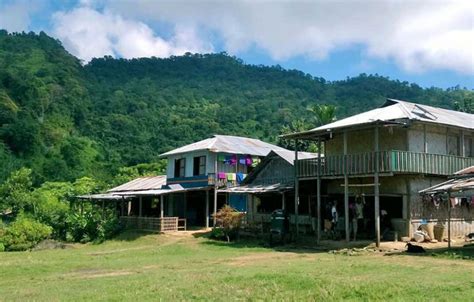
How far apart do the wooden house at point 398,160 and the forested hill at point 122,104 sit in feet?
101

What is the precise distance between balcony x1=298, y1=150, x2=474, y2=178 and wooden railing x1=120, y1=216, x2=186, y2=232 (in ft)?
33.6

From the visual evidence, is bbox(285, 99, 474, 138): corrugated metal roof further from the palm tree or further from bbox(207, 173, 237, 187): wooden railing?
the palm tree

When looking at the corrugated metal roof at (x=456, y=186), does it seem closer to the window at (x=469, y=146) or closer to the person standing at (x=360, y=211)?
the person standing at (x=360, y=211)

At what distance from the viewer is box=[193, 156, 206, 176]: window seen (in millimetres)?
36250

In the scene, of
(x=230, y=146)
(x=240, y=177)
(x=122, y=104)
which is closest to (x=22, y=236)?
(x=240, y=177)

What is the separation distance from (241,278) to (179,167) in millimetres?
25334

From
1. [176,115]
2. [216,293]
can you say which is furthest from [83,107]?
[216,293]

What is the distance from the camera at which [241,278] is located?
45.3 feet

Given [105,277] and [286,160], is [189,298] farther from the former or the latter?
[286,160]

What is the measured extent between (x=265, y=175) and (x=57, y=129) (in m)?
47.6

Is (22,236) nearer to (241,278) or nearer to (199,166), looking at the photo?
(199,166)

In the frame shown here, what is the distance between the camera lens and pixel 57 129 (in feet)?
241

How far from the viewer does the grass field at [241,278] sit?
1140 cm

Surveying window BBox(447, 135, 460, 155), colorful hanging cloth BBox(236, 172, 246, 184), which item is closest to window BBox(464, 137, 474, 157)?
window BBox(447, 135, 460, 155)
